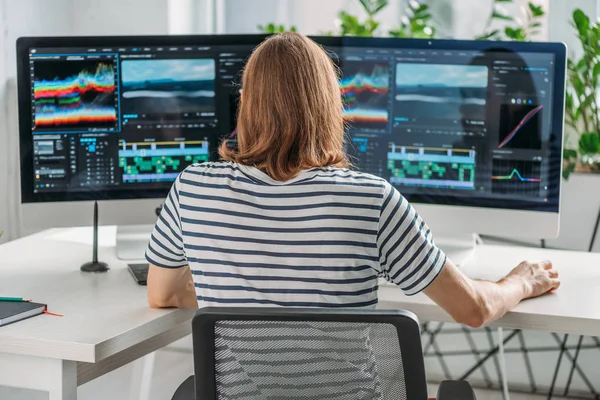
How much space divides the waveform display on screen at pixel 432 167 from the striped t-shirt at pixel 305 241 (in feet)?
2.16

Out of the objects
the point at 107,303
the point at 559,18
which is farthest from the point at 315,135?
the point at 559,18

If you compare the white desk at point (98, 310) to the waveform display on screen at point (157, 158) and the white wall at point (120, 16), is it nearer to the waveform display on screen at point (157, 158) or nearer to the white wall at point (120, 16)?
the waveform display on screen at point (157, 158)

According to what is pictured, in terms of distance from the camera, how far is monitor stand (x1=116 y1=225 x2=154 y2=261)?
2.10 metres

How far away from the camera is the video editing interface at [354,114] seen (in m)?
1.99

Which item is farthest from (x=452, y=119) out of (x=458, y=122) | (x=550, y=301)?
(x=550, y=301)

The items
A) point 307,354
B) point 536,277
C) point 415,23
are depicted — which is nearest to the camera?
point 307,354

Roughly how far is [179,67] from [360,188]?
87 cm

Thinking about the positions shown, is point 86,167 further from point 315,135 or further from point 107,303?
point 315,135

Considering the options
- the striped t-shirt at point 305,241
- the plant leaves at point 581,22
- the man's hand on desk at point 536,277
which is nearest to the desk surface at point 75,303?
the striped t-shirt at point 305,241

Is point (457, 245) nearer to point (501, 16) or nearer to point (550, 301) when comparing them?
point (550, 301)

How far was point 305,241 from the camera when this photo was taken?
1.33m

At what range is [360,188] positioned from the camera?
1.34 meters

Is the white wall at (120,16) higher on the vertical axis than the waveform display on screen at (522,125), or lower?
higher

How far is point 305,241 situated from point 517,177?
33.0 inches
